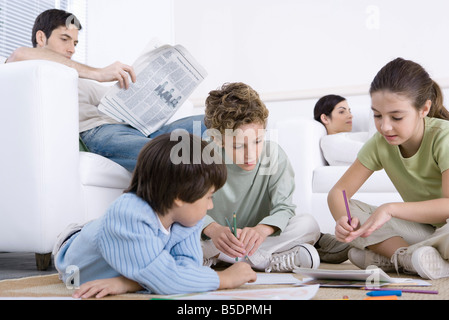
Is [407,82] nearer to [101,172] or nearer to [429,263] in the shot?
[429,263]

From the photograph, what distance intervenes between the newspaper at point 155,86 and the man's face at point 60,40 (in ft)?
1.35

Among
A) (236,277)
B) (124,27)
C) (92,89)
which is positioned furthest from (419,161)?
(124,27)

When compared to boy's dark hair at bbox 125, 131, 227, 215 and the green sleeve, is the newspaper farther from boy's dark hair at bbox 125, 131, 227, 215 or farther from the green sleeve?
boy's dark hair at bbox 125, 131, 227, 215

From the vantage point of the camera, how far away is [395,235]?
3.68 feet

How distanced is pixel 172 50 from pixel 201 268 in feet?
3.07

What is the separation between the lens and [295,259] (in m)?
1.15

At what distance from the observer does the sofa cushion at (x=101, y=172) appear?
141cm

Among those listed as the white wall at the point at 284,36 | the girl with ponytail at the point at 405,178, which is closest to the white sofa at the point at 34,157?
the girl with ponytail at the point at 405,178

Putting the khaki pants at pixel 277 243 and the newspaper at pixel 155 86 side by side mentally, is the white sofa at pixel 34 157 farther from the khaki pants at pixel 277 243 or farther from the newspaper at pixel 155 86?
the khaki pants at pixel 277 243

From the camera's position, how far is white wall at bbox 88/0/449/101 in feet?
8.59

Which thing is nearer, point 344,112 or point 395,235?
point 395,235
